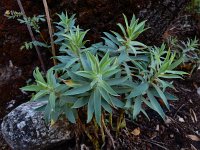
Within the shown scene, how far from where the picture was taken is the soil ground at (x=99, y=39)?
6.38 feet

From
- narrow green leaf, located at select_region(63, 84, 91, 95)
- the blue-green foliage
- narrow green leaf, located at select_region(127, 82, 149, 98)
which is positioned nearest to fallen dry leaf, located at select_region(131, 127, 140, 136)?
the blue-green foliage

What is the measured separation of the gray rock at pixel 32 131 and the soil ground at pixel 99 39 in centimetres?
12

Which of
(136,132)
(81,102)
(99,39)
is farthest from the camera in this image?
(99,39)

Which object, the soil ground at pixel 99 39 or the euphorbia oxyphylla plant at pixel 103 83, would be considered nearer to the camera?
the euphorbia oxyphylla plant at pixel 103 83

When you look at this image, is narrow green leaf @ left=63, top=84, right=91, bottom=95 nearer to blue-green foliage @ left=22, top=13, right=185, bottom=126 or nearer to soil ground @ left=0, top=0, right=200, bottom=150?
blue-green foliage @ left=22, top=13, right=185, bottom=126

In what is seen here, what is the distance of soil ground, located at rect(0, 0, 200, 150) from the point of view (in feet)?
6.38

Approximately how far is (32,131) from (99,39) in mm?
688

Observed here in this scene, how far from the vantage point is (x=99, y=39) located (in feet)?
6.73

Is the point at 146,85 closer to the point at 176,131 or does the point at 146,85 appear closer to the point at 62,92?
the point at 62,92

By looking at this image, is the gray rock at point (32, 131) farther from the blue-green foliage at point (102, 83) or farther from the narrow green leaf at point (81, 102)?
the narrow green leaf at point (81, 102)

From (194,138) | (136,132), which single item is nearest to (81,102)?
(136,132)

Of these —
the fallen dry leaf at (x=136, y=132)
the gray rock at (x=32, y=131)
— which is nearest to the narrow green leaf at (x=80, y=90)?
the gray rock at (x=32, y=131)

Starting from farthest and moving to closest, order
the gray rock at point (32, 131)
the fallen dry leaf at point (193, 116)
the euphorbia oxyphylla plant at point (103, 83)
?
the fallen dry leaf at point (193, 116) < the gray rock at point (32, 131) < the euphorbia oxyphylla plant at point (103, 83)

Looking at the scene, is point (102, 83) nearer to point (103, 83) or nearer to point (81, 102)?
point (103, 83)
